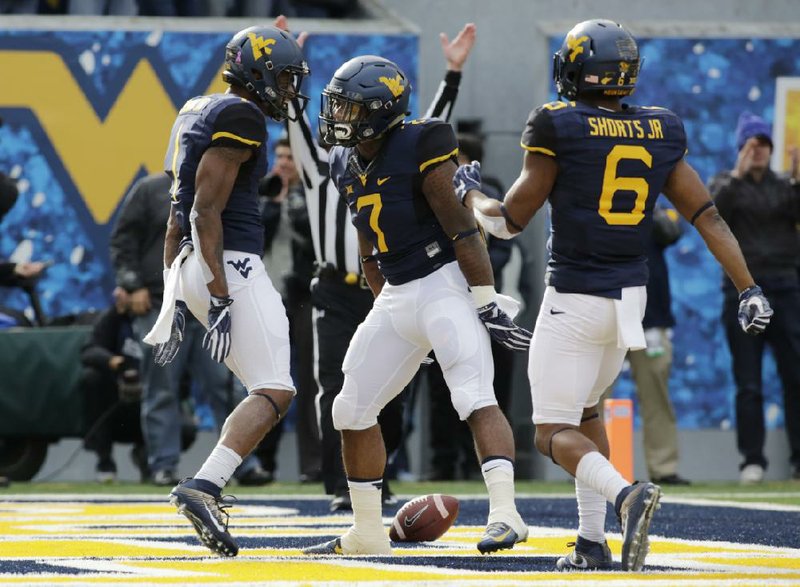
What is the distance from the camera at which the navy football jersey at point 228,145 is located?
6273mm

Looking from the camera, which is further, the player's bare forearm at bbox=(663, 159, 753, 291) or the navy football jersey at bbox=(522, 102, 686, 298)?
the player's bare forearm at bbox=(663, 159, 753, 291)

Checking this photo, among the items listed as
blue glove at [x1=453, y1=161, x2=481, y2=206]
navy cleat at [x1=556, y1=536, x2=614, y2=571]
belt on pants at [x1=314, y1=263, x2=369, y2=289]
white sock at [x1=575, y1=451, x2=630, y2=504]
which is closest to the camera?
white sock at [x1=575, y1=451, x2=630, y2=504]

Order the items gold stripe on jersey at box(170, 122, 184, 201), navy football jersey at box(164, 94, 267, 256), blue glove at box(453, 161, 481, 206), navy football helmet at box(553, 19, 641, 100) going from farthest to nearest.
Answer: gold stripe on jersey at box(170, 122, 184, 201)
navy football jersey at box(164, 94, 267, 256)
blue glove at box(453, 161, 481, 206)
navy football helmet at box(553, 19, 641, 100)

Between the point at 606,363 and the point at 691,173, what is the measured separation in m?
0.68

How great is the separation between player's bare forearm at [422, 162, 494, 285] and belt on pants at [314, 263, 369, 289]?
259 cm

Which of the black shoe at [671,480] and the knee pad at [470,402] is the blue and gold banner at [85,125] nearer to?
the black shoe at [671,480]

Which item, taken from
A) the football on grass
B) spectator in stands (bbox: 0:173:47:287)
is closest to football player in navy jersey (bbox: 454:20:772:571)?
the football on grass

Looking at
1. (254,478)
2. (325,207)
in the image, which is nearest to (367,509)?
(325,207)

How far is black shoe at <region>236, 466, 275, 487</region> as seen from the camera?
11.4 m

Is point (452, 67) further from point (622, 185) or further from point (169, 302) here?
point (622, 185)

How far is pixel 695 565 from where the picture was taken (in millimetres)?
5723

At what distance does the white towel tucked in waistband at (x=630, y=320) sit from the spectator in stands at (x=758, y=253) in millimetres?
5983

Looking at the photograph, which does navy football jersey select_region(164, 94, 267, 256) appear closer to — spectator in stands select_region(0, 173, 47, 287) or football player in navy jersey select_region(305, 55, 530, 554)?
football player in navy jersey select_region(305, 55, 530, 554)

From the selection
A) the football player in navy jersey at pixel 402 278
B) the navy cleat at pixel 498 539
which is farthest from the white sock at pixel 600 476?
the football player in navy jersey at pixel 402 278
